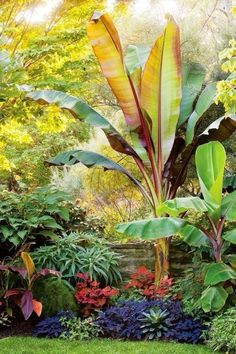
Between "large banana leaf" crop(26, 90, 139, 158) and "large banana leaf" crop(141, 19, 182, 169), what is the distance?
51cm

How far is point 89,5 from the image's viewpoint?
6895 mm

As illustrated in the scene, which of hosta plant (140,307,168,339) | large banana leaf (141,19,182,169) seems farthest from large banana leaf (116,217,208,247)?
large banana leaf (141,19,182,169)

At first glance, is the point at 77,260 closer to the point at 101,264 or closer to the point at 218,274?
the point at 101,264

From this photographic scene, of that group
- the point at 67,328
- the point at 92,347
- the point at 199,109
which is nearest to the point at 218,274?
the point at 92,347

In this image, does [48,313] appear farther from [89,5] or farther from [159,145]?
[89,5]

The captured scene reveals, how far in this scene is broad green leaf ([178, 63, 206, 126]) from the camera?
7.08 meters

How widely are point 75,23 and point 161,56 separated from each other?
61.0 inches

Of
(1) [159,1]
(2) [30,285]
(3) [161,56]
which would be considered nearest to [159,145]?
(3) [161,56]

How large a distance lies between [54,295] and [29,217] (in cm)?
131

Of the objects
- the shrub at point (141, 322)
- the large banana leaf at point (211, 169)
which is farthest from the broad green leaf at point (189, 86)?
the shrub at point (141, 322)

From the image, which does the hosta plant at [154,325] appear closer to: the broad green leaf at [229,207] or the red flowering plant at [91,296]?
the red flowering plant at [91,296]

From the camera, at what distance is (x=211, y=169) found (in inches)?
218

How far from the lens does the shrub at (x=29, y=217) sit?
6.54 meters

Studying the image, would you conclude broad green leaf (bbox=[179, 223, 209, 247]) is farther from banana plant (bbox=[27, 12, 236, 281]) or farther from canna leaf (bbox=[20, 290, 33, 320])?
canna leaf (bbox=[20, 290, 33, 320])
